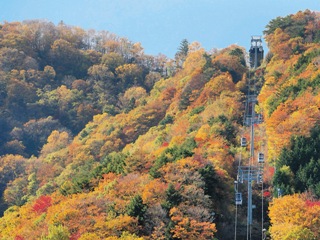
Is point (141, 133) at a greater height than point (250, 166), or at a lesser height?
greater

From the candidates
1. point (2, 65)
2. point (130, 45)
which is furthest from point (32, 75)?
point (130, 45)

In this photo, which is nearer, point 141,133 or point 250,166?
point 250,166

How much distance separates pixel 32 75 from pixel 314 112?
77128 millimetres

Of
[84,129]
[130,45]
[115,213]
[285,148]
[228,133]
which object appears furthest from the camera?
[130,45]

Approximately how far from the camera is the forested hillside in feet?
177

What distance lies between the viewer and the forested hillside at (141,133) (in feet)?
177

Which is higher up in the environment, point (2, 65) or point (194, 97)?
point (2, 65)

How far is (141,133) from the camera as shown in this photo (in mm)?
A: 99125

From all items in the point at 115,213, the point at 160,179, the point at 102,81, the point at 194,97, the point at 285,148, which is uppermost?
the point at 102,81

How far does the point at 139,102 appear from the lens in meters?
115

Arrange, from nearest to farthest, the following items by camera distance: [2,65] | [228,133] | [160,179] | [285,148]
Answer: [160,179] < [285,148] < [228,133] < [2,65]

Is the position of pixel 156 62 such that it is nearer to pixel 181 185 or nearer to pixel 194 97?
pixel 194 97

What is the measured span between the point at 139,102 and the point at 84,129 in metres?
9.83

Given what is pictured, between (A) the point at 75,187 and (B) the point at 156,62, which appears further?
(B) the point at 156,62
